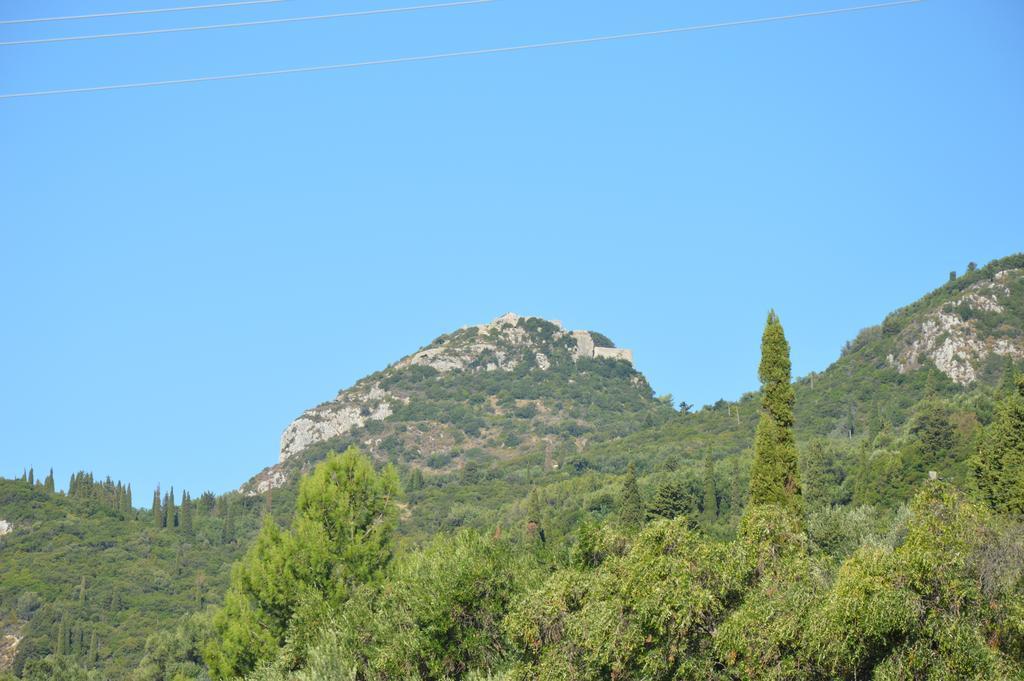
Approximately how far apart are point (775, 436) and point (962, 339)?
107 m

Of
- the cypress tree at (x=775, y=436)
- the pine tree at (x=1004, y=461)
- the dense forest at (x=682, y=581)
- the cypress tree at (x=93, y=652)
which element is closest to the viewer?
the dense forest at (x=682, y=581)

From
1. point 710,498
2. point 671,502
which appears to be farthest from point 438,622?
point 710,498

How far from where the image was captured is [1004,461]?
49.0 m

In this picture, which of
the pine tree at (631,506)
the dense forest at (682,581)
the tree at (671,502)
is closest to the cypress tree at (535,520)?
the dense forest at (682,581)

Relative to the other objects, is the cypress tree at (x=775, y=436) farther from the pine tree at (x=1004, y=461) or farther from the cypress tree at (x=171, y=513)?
the cypress tree at (x=171, y=513)

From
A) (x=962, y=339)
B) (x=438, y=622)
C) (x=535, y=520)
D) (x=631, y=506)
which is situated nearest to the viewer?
(x=438, y=622)

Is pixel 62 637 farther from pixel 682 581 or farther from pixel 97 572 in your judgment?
pixel 682 581

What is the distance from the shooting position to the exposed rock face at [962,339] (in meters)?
135

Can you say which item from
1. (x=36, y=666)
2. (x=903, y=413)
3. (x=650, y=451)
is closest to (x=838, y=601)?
(x=36, y=666)

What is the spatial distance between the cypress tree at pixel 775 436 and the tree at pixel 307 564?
13154mm

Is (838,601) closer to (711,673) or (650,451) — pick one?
(711,673)

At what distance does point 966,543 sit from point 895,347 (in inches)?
5099

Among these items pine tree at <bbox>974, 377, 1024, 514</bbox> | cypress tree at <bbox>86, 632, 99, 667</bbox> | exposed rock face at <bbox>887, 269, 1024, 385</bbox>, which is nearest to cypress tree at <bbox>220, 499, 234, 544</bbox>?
cypress tree at <bbox>86, 632, 99, 667</bbox>

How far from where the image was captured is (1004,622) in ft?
75.4
